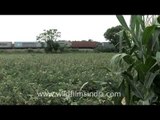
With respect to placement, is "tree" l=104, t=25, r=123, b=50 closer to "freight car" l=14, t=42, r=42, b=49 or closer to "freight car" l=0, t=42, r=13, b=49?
"freight car" l=14, t=42, r=42, b=49

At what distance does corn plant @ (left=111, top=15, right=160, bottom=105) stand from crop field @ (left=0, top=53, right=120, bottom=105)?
0.51 feet

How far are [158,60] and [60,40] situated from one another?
90 cm

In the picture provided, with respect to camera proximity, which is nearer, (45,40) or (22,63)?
(45,40)

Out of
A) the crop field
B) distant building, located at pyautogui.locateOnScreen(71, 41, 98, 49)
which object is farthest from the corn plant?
distant building, located at pyautogui.locateOnScreen(71, 41, 98, 49)

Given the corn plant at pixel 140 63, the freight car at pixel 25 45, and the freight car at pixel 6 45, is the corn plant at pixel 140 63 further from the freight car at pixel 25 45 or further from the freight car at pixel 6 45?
the freight car at pixel 6 45

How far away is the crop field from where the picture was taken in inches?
104

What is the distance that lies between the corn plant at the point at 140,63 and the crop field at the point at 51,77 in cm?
16

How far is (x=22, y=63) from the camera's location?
3.56m

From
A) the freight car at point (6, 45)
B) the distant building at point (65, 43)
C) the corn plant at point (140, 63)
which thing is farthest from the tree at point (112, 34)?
the freight car at point (6, 45)
